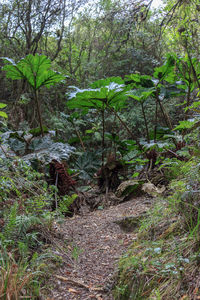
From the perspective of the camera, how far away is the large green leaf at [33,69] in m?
4.01

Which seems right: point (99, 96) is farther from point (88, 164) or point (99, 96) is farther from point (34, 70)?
point (88, 164)

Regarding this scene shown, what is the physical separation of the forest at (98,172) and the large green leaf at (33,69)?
0.7 inches

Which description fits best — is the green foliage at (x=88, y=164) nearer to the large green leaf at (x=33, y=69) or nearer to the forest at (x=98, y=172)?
the forest at (x=98, y=172)

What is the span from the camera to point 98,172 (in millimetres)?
4438

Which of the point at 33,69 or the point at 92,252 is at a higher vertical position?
the point at 33,69

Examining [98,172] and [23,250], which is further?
[98,172]

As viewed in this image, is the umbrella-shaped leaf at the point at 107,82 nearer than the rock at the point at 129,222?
No

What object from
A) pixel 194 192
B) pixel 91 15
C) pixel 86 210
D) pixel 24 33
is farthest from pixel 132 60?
pixel 194 192

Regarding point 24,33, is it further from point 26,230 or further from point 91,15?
point 26,230

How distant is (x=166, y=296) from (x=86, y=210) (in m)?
2.53

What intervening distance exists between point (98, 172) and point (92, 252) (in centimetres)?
237

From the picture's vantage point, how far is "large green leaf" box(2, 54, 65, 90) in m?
4.01

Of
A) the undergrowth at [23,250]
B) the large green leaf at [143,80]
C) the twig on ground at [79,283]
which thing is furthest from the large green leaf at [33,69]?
the twig on ground at [79,283]

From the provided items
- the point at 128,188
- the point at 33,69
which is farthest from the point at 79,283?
the point at 33,69
